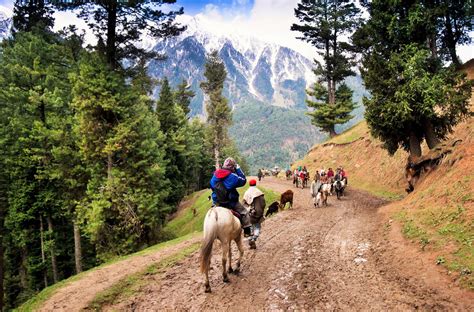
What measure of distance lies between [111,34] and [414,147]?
1833 cm

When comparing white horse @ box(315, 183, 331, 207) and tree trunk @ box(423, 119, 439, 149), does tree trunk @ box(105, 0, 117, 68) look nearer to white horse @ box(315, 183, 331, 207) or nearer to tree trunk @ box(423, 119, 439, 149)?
white horse @ box(315, 183, 331, 207)

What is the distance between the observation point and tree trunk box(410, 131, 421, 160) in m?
18.6

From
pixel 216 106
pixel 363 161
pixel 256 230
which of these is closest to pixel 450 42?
pixel 363 161

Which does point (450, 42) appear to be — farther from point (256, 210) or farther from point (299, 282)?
point (299, 282)

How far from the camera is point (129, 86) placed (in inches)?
650

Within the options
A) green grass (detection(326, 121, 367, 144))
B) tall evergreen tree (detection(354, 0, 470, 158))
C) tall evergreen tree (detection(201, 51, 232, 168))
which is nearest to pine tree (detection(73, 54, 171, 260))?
tall evergreen tree (detection(354, 0, 470, 158))

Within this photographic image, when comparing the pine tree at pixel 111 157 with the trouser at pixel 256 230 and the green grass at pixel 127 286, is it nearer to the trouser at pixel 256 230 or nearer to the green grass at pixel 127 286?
the green grass at pixel 127 286

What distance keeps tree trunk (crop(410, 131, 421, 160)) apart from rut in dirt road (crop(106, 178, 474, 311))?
9.28 metres

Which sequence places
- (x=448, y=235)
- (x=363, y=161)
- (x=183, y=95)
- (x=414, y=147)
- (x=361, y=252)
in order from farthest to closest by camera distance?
(x=183, y=95)
(x=363, y=161)
(x=414, y=147)
(x=361, y=252)
(x=448, y=235)

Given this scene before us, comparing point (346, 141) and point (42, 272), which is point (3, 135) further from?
point (346, 141)

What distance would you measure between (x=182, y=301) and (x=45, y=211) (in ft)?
61.7

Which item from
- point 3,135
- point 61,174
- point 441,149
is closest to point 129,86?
point 61,174

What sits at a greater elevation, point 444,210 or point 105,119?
point 105,119

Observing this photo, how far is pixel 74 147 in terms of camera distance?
18.9 meters
